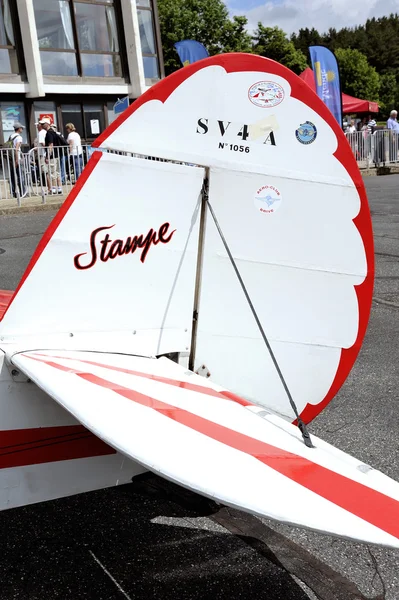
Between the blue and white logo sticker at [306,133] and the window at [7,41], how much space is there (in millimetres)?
21385

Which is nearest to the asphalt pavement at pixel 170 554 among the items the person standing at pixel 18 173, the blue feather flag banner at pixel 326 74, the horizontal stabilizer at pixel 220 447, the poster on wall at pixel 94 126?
the horizontal stabilizer at pixel 220 447

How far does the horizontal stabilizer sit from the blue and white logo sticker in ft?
3.45

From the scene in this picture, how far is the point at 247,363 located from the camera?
2.84 m

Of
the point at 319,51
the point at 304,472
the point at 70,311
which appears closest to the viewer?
the point at 304,472

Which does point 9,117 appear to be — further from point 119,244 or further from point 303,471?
point 303,471

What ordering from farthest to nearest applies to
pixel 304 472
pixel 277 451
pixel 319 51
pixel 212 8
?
pixel 212 8, pixel 319 51, pixel 277 451, pixel 304 472

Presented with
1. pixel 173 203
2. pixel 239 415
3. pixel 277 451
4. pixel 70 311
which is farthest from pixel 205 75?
pixel 277 451

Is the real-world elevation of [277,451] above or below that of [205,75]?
below

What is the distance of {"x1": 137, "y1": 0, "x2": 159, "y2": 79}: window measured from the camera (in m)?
25.1

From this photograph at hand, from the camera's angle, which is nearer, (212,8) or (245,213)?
(245,213)

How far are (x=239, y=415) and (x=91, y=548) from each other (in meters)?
1.27

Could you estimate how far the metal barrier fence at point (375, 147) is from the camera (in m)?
22.8

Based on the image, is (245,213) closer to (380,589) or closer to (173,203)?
(173,203)

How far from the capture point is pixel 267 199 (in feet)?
8.94
